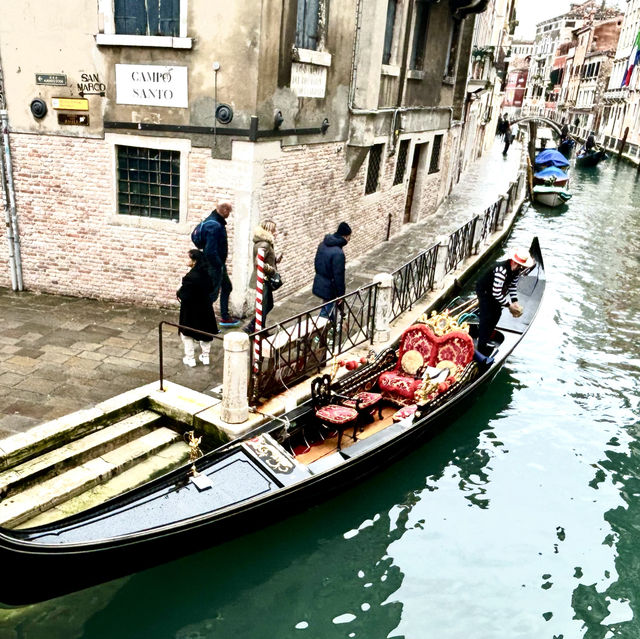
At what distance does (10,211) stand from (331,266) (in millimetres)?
4330

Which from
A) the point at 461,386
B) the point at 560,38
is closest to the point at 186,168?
the point at 461,386

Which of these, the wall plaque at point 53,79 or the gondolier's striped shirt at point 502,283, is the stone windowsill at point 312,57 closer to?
the wall plaque at point 53,79

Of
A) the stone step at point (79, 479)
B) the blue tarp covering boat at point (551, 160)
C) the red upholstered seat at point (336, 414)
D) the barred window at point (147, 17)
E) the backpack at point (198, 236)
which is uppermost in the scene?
the barred window at point (147, 17)

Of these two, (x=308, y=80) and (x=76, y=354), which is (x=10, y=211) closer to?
(x=76, y=354)

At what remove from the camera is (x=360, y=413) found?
19.5 ft

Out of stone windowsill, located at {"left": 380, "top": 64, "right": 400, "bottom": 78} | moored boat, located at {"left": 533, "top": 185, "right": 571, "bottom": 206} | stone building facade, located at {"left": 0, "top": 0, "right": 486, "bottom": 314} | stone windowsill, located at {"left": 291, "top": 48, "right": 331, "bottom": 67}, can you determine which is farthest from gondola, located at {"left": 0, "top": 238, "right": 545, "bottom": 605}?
moored boat, located at {"left": 533, "top": 185, "right": 571, "bottom": 206}

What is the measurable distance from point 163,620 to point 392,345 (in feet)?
14.7

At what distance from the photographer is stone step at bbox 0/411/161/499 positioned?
475cm

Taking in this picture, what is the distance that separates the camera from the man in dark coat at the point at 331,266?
7.05 m

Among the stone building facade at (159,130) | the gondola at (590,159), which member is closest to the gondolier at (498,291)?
the stone building facade at (159,130)

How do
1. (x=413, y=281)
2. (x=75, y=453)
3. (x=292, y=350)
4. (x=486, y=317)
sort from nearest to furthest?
(x=75, y=453)
(x=292, y=350)
(x=486, y=317)
(x=413, y=281)

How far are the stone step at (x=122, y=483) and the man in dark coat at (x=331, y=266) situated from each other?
2364 mm

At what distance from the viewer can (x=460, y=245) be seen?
11562 millimetres

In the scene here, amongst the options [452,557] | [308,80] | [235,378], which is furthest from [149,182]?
[452,557]
